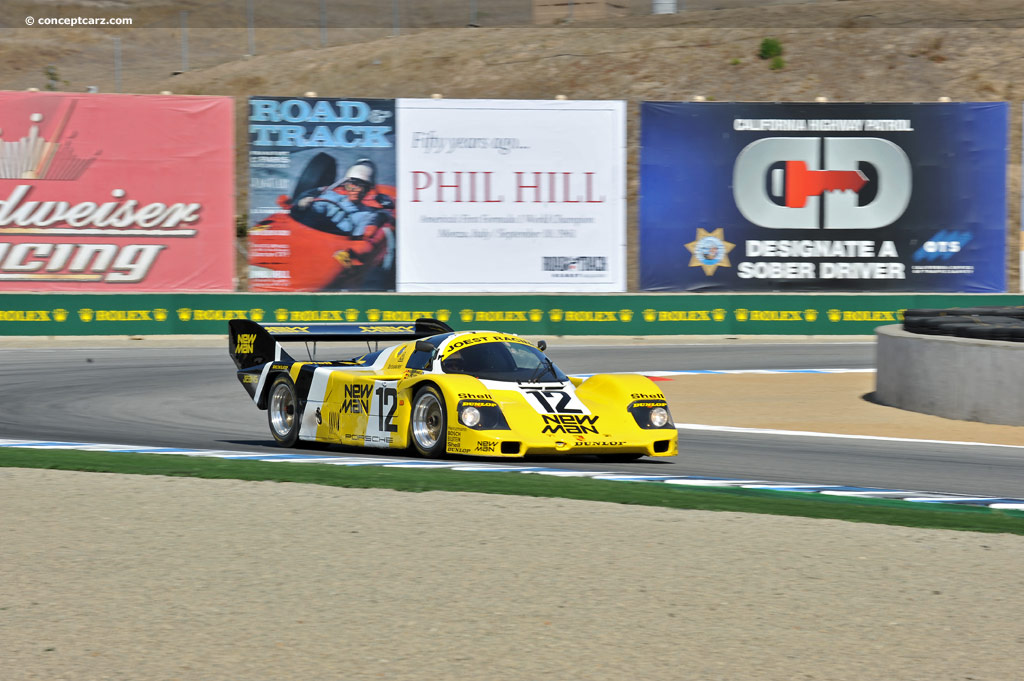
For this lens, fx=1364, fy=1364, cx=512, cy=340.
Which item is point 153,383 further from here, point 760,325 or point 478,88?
point 478,88

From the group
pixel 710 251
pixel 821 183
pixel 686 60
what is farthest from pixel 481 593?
pixel 686 60

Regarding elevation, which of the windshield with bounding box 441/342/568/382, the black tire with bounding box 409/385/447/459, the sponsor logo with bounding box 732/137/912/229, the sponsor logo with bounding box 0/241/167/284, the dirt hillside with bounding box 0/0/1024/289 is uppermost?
the dirt hillside with bounding box 0/0/1024/289

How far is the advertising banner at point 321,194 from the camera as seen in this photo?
3034 cm

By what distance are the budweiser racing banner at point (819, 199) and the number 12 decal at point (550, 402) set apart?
2024 centimetres

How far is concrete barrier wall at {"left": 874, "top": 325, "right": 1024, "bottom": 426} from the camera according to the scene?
47.9 ft

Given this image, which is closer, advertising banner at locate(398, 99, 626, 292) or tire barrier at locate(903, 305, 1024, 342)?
tire barrier at locate(903, 305, 1024, 342)

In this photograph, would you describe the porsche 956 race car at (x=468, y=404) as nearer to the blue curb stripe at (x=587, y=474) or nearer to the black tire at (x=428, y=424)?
the black tire at (x=428, y=424)

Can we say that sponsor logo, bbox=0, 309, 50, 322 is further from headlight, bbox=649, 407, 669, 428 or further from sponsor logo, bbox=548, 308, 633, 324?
headlight, bbox=649, 407, 669, 428

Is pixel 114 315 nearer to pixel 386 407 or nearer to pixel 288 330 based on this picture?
pixel 288 330

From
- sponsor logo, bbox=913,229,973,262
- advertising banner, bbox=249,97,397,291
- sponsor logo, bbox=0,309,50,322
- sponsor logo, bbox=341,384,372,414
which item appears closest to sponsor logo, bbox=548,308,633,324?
advertising banner, bbox=249,97,397,291

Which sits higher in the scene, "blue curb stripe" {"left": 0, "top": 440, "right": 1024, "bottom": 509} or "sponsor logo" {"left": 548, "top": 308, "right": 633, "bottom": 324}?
"sponsor logo" {"left": 548, "top": 308, "right": 633, "bottom": 324}

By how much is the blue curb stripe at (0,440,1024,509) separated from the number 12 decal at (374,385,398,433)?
403 mm

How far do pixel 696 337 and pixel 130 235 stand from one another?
41.1 feet

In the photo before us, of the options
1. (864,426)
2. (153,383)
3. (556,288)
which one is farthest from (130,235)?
(864,426)
